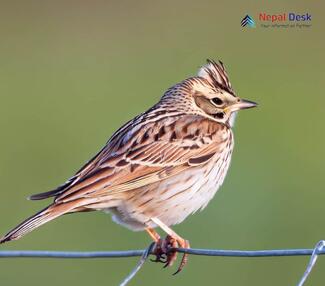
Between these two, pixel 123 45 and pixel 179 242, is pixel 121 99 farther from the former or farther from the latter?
pixel 179 242

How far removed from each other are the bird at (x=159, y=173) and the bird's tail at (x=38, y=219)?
0.01 m

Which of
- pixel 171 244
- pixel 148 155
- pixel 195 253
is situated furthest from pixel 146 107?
pixel 195 253

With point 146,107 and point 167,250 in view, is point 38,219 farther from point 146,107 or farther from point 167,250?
point 146,107

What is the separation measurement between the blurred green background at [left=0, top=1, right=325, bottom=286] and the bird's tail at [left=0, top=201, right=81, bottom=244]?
357 centimetres

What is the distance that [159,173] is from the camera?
Answer: 866 centimetres

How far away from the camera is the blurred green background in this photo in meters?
12.0

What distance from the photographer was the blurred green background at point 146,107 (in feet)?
39.5

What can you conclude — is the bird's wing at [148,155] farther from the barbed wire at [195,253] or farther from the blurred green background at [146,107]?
the blurred green background at [146,107]

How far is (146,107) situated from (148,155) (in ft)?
23.9

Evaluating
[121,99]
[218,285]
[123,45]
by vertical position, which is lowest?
[218,285]

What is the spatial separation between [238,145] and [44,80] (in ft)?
14.7

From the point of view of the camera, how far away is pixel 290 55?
18.8 metres

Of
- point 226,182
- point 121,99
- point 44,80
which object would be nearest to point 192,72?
point 121,99

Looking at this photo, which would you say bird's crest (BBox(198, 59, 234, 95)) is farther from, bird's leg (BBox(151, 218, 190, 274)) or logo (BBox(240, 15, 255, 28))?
logo (BBox(240, 15, 255, 28))
